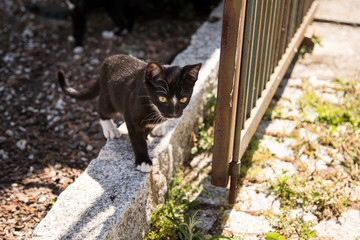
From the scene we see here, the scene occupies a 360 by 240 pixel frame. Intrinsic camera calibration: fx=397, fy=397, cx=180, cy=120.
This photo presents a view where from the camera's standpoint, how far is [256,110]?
283 centimetres

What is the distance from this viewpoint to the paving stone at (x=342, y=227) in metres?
2.50

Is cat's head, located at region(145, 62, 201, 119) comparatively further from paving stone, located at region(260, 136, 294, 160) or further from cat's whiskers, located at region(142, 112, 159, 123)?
paving stone, located at region(260, 136, 294, 160)

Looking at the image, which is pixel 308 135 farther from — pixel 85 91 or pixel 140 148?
pixel 85 91

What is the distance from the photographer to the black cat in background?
4.73 metres

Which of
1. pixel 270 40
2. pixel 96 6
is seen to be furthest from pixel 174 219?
pixel 96 6

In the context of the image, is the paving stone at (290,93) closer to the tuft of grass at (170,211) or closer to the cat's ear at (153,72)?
the tuft of grass at (170,211)

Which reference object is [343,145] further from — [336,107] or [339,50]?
[339,50]

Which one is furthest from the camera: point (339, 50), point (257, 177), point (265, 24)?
point (339, 50)

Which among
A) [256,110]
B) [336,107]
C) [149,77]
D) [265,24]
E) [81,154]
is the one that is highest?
[265,24]

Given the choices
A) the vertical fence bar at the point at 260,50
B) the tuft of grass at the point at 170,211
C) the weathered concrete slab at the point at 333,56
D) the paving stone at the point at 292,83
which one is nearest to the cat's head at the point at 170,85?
the vertical fence bar at the point at 260,50

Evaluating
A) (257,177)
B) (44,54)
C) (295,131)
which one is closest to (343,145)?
(295,131)

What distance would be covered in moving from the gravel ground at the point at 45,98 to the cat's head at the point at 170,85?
1.04 metres

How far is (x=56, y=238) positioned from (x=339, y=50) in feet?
12.9

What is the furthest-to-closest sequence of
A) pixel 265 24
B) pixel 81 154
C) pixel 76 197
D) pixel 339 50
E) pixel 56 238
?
pixel 339 50 → pixel 81 154 → pixel 265 24 → pixel 76 197 → pixel 56 238
